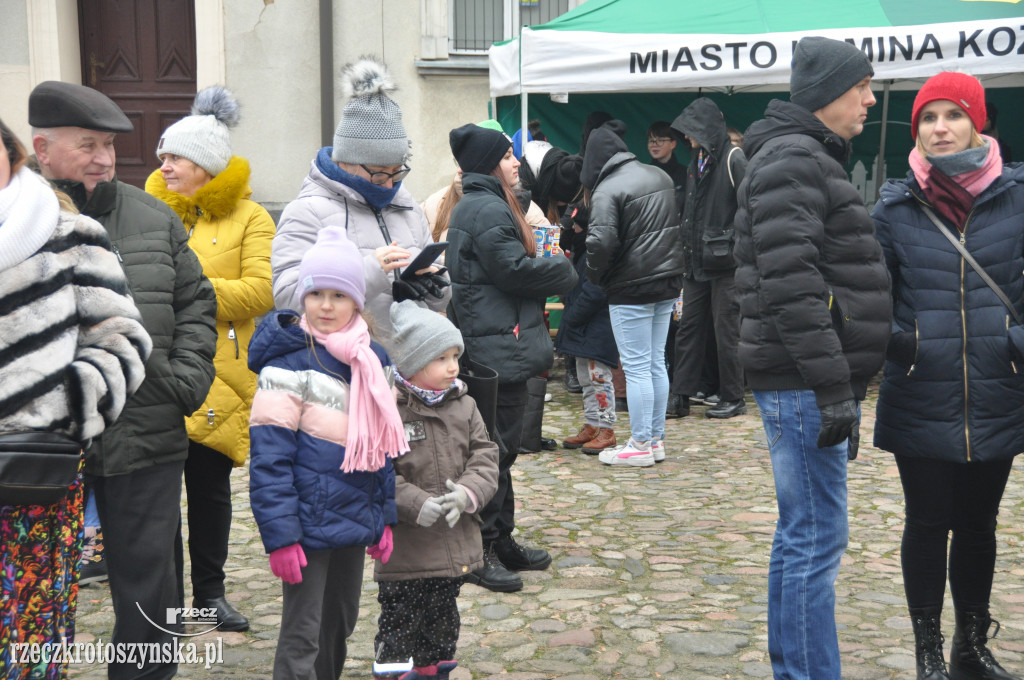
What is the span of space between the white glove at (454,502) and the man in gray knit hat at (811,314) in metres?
1.01

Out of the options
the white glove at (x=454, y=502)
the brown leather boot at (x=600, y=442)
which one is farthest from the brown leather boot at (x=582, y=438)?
the white glove at (x=454, y=502)

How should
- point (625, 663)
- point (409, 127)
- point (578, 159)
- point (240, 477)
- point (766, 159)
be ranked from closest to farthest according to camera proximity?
point (766, 159)
point (625, 663)
point (240, 477)
point (578, 159)
point (409, 127)

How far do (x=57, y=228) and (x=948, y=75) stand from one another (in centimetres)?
288

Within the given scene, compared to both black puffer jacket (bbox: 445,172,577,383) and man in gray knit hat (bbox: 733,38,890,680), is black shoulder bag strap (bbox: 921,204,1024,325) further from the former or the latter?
black puffer jacket (bbox: 445,172,577,383)

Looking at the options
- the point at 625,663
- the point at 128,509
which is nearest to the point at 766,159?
the point at 625,663

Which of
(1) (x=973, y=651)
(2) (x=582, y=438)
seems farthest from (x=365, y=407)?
(2) (x=582, y=438)

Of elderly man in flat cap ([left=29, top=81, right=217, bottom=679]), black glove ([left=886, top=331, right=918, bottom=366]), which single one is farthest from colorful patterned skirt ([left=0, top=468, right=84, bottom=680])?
black glove ([left=886, top=331, right=918, bottom=366])

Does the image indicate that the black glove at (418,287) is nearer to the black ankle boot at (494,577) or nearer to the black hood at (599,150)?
the black ankle boot at (494,577)

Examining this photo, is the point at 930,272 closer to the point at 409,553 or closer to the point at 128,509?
the point at 409,553

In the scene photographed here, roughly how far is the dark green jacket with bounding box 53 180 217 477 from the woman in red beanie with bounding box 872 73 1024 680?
237 centimetres

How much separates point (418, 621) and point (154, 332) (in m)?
1.30

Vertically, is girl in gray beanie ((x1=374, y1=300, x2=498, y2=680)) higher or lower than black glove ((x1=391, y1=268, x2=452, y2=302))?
lower

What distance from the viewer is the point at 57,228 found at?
2.77 metres

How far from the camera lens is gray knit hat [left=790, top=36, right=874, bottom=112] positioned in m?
3.46
